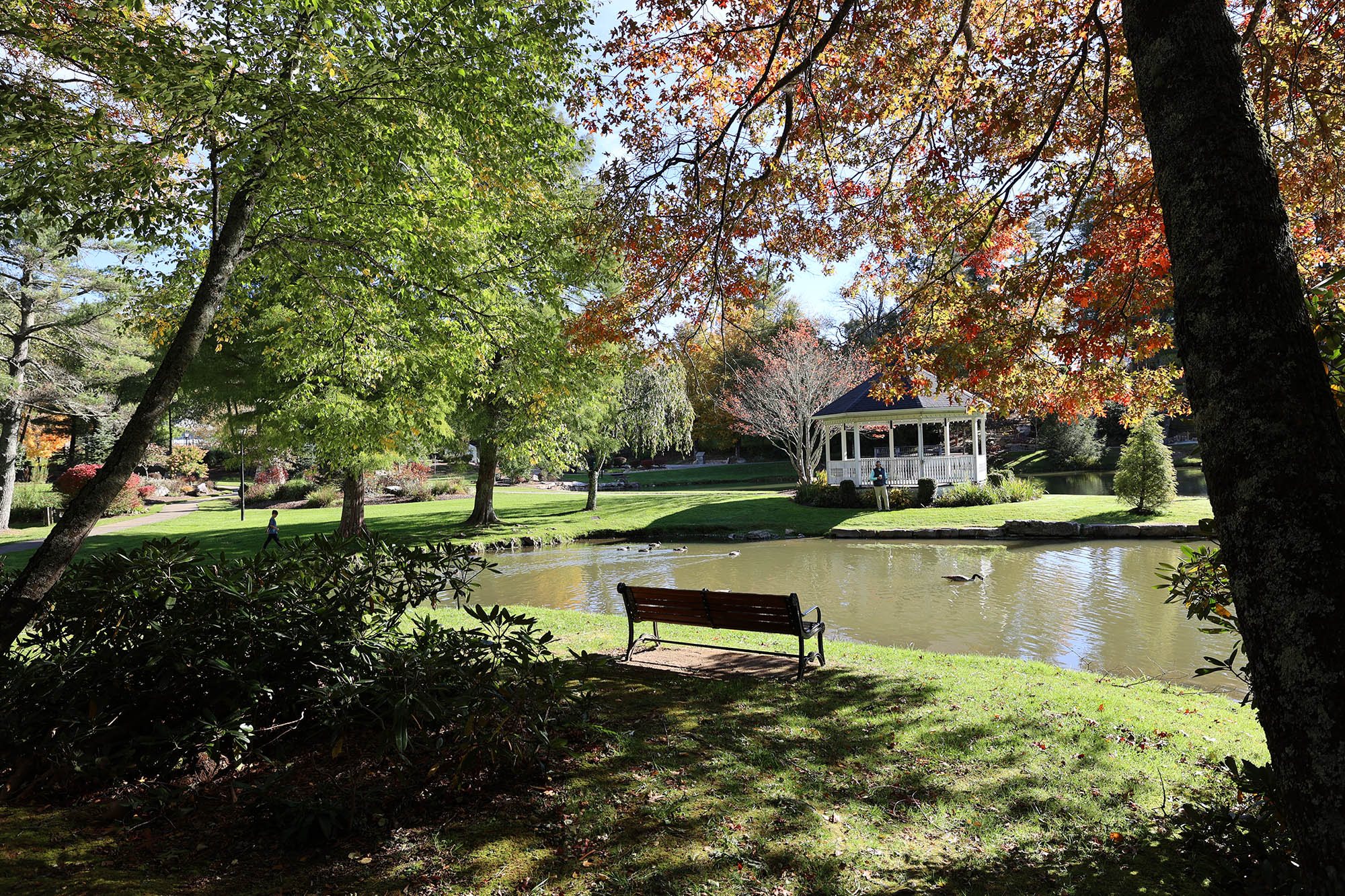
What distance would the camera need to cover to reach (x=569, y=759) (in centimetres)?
360

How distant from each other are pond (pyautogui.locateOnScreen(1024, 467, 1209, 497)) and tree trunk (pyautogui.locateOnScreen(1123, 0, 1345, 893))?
24.3 meters

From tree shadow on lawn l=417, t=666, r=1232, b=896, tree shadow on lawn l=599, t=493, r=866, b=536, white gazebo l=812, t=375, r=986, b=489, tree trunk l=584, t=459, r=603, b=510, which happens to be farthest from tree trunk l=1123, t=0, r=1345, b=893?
tree trunk l=584, t=459, r=603, b=510

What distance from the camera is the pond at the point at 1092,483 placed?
25281mm

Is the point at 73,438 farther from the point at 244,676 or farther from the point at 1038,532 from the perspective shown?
the point at 1038,532

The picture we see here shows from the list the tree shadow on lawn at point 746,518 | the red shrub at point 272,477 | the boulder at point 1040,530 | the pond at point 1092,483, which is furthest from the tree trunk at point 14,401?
the pond at point 1092,483

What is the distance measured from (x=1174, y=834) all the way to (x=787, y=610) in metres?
2.89

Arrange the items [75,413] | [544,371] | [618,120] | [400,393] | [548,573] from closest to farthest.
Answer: [618,120] < [544,371] < [400,393] < [548,573] < [75,413]

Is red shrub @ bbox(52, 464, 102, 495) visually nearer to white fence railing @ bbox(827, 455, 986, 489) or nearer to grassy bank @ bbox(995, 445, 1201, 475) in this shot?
white fence railing @ bbox(827, 455, 986, 489)

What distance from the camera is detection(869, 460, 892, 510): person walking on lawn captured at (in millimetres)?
21188

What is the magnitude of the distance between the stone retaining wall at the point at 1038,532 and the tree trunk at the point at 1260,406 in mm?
16009

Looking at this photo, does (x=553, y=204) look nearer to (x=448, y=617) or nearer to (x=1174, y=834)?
(x=448, y=617)

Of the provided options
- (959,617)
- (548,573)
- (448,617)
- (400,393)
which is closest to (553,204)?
(400,393)

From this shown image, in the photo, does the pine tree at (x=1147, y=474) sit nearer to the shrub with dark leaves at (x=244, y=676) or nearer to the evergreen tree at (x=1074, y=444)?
the evergreen tree at (x=1074, y=444)

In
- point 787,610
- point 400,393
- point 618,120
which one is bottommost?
point 787,610
